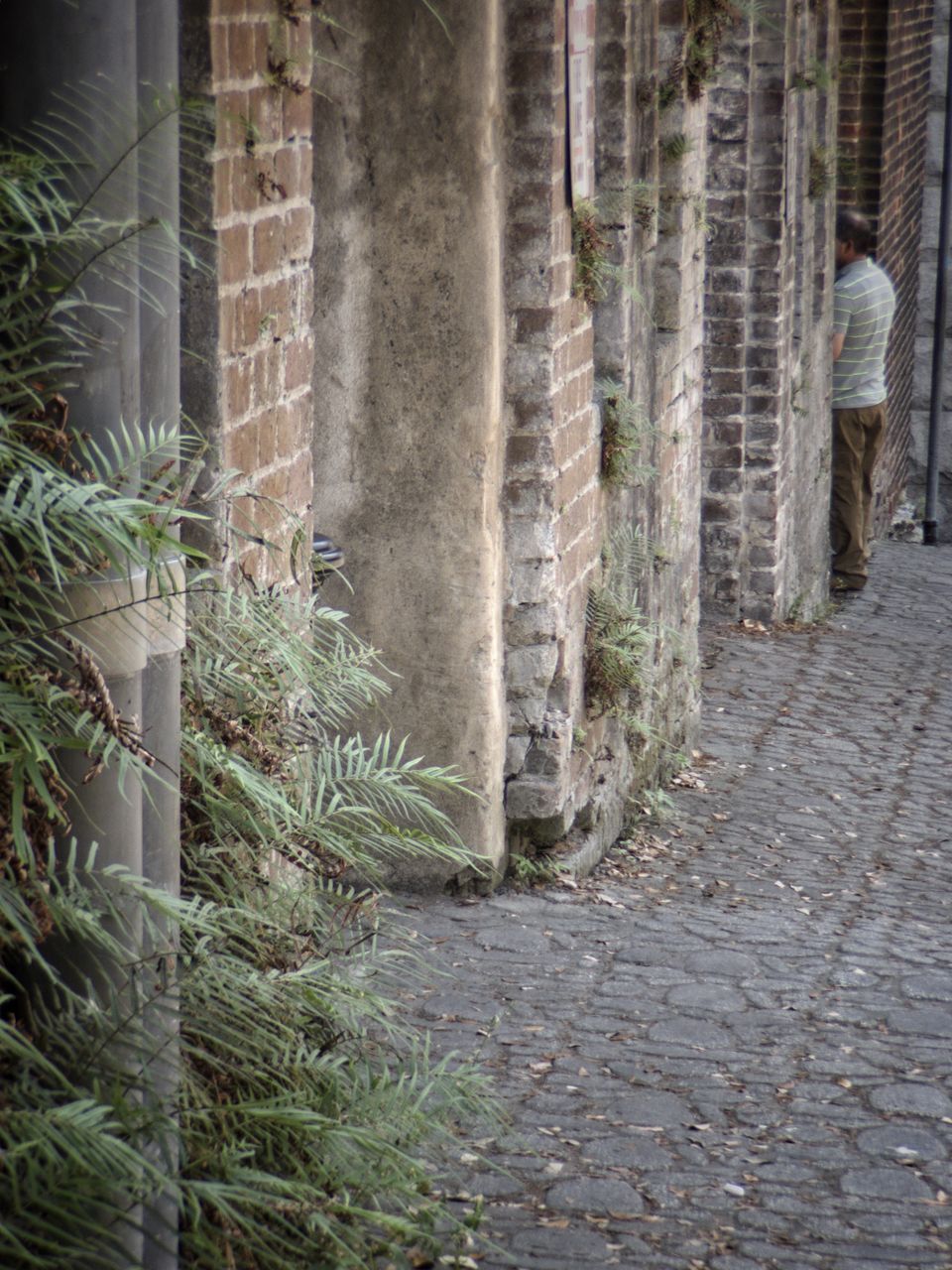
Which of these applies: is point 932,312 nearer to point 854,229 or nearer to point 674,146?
point 854,229

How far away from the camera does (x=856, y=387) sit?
10469mm

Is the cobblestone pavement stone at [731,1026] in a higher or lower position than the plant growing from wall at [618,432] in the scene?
lower

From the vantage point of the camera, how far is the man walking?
33.3 ft

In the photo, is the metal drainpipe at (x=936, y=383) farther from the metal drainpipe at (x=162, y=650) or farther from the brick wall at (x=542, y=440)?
the metal drainpipe at (x=162, y=650)

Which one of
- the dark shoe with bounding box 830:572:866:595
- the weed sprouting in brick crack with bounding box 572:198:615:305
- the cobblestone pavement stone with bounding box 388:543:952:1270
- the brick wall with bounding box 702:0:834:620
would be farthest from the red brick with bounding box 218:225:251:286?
the dark shoe with bounding box 830:572:866:595

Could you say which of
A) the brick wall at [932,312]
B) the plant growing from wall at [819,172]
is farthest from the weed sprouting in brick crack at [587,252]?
the brick wall at [932,312]

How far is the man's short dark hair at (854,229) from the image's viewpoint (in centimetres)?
1002

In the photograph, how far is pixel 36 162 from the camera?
6.75ft

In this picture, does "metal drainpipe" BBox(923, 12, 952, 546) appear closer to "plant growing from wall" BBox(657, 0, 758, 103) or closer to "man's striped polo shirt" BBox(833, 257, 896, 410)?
"man's striped polo shirt" BBox(833, 257, 896, 410)

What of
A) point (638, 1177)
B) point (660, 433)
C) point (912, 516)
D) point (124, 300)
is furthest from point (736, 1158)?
point (912, 516)

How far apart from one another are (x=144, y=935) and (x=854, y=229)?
8525 millimetres

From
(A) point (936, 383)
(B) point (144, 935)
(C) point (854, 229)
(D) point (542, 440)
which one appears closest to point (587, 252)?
(D) point (542, 440)

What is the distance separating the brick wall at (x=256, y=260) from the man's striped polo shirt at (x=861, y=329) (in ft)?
23.8

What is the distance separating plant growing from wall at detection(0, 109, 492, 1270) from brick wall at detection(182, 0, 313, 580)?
1.09 ft
